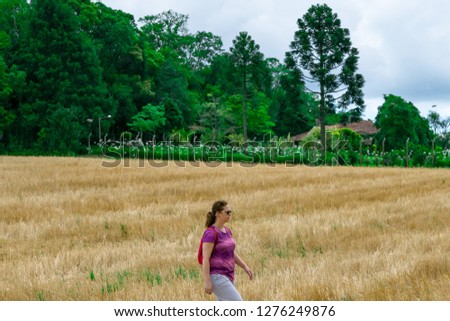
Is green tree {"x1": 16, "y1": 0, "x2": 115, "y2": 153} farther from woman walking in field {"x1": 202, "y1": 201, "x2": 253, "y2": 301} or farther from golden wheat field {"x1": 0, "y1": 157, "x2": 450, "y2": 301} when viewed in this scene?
woman walking in field {"x1": 202, "y1": 201, "x2": 253, "y2": 301}

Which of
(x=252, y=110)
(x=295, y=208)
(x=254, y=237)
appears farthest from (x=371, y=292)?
(x=252, y=110)

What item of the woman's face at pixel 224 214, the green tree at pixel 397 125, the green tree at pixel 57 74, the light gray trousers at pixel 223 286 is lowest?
the light gray trousers at pixel 223 286

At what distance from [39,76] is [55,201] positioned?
36.9 meters

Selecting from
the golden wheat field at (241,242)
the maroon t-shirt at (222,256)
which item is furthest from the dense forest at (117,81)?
the maroon t-shirt at (222,256)

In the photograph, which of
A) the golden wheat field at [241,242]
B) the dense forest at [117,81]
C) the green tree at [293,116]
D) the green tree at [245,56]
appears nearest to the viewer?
the golden wheat field at [241,242]

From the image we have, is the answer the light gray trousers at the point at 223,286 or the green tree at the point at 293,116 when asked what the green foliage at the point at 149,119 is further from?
the light gray trousers at the point at 223,286

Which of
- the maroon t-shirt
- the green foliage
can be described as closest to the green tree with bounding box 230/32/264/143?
the green foliage

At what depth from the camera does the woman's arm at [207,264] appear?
446cm

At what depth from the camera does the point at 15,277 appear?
7.38m

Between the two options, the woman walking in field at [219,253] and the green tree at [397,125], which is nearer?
the woman walking in field at [219,253]

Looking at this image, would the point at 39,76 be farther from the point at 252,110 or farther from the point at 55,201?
the point at 55,201

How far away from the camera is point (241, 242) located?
30.0 ft

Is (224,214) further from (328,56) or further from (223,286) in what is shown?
(328,56)

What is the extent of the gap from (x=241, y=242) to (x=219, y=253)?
4608 mm
